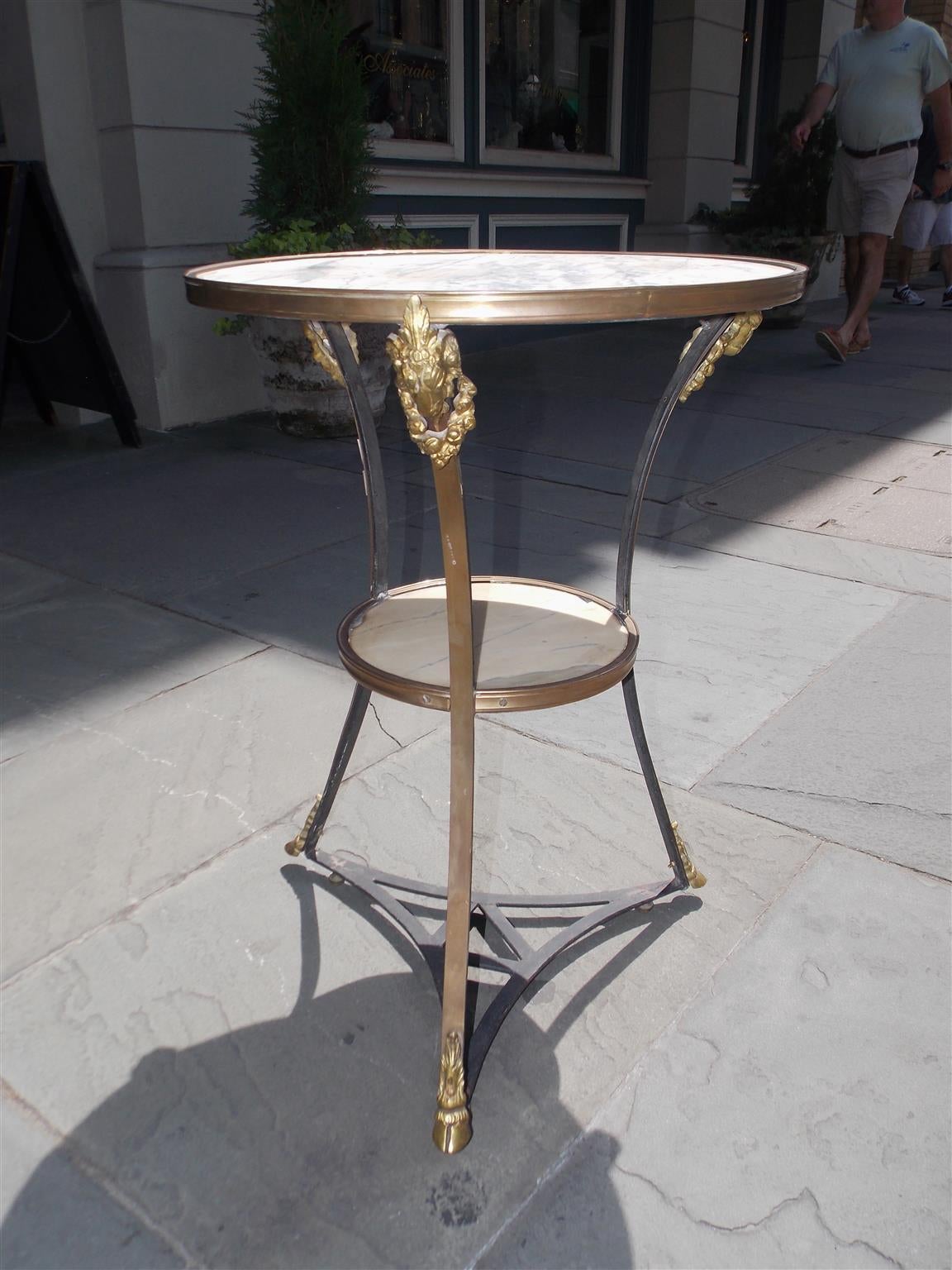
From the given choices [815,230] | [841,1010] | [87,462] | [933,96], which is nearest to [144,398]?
[87,462]

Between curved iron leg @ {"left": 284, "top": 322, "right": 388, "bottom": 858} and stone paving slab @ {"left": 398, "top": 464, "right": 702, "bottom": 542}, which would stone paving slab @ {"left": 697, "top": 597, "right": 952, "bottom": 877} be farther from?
stone paving slab @ {"left": 398, "top": 464, "right": 702, "bottom": 542}

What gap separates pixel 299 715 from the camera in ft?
8.41

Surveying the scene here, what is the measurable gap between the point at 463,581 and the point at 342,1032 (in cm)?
77

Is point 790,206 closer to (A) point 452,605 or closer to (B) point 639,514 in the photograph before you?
(B) point 639,514

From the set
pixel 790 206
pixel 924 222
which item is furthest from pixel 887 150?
pixel 924 222

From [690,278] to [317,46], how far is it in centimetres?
381

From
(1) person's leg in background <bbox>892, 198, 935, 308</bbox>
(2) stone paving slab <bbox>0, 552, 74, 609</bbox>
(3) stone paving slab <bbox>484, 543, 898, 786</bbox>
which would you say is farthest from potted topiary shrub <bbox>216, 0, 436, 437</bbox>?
(1) person's leg in background <bbox>892, 198, 935, 308</bbox>

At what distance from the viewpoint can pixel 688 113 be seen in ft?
28.6

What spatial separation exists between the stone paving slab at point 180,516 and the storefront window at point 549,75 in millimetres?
4314

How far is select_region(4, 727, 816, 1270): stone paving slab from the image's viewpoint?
1.37m

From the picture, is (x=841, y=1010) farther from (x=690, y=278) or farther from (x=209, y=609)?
(x=209, y=609)

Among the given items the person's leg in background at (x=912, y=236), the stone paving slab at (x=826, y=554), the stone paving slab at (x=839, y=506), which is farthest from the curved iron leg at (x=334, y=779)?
the person's leg in background at (x=912, y=236)

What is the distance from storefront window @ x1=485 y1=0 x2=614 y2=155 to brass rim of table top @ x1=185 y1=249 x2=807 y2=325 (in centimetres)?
697

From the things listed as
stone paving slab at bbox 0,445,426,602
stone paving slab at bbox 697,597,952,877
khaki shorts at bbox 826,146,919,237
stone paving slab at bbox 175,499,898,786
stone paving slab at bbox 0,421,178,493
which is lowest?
stone paving slab at bbox 697,597,952,877
